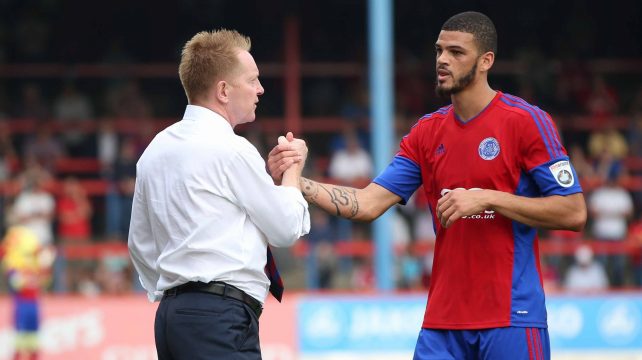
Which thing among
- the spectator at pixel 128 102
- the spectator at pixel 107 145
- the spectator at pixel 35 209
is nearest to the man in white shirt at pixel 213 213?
the spectator at pixel 35 209

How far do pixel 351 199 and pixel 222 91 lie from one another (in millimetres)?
1027

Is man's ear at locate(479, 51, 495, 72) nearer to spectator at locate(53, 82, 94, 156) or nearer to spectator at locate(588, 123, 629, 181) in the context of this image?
spectator at locate(588, 123, 629, 181)

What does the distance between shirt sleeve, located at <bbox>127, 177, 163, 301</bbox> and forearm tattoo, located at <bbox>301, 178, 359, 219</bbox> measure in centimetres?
82

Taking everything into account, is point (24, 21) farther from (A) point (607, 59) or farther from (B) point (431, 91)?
(A) point (607, 59)

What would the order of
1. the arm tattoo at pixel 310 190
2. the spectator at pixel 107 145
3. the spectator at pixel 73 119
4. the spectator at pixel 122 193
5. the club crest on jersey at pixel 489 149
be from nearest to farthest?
the club crest on jersey at pixel 489 149 → the arm tattoo at pixel 310 190 → the spectator at pixel 122 193 → the spectator at pixel 107 145 → the spectator at pixel 73 119

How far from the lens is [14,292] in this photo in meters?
13.0

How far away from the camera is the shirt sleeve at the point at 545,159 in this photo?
4.91 meters

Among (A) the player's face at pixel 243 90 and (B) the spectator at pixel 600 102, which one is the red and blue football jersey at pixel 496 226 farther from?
(B) the spectator at pixel 600 102

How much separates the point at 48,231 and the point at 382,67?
4914mm

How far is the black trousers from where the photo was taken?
4.41 meters

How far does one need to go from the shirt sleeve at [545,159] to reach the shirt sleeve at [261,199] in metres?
1.06

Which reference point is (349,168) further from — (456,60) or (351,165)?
(456,60)

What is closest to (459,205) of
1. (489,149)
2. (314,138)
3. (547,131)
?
(489,149)

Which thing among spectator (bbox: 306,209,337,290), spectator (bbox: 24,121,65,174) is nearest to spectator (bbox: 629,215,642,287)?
spectator (bbox: 306,209,337,290)
